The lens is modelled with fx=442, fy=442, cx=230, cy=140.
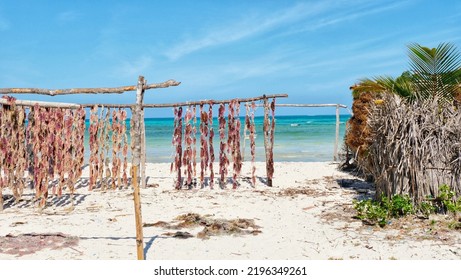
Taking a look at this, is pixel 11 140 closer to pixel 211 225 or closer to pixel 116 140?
pixel 116 140

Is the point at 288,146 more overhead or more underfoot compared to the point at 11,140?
more underfoot

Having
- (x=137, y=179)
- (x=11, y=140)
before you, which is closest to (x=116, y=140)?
(x=11, y=140)

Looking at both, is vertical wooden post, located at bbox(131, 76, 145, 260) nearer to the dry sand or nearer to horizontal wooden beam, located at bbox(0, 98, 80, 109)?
the dry sand

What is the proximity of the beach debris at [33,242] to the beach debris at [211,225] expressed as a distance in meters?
1.42

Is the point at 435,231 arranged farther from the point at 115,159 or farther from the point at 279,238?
the point at 115,159

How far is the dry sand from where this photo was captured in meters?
5.90

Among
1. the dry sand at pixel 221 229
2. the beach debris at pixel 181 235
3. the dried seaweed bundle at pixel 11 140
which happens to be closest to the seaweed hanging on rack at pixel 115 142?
the dry sand at pixel 221 229

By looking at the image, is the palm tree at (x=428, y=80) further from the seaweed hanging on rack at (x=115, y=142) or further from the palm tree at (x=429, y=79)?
the seaweed hanging on rack at (x=115, y=142)

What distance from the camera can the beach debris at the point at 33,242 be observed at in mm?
5945

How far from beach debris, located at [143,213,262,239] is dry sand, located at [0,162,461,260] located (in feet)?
0.08

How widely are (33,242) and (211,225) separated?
2.64 metres

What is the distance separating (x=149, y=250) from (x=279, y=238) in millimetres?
1940

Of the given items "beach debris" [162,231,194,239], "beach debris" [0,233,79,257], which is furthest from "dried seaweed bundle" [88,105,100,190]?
"beach debris" [162,231,194,239]

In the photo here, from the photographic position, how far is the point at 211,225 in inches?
281
